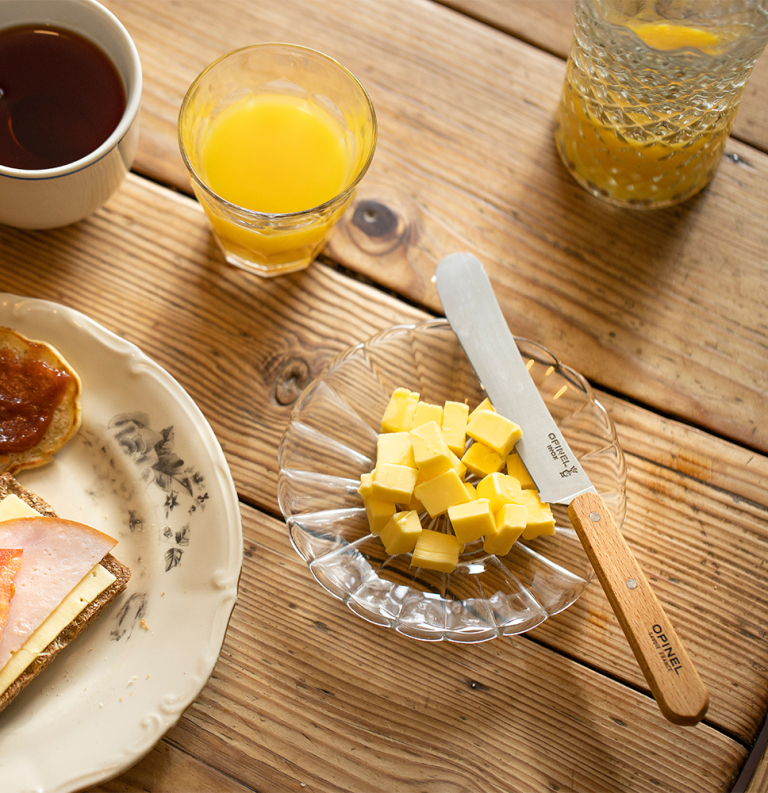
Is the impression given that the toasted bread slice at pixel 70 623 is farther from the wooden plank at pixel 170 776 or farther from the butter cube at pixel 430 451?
the butter cube at pixel 430 451

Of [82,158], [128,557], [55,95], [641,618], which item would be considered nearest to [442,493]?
[641,618]

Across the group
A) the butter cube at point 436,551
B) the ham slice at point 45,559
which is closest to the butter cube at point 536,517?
the butter cube at point 436,551

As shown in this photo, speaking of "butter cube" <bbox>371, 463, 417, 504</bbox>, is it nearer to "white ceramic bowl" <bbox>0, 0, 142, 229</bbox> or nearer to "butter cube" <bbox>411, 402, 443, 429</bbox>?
"butter cube" <bbox>411, 402, 443, 429</bbox>

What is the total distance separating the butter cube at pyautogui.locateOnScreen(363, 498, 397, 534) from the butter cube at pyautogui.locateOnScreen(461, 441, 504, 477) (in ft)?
0.44

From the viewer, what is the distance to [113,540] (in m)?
0.98

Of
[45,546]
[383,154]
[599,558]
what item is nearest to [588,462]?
[599,558]

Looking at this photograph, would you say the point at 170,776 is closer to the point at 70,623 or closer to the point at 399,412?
the point at 70,623

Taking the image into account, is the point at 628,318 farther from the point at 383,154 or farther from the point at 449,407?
the point at 383,154

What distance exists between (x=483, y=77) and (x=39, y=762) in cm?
131

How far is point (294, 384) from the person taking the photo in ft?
3.72

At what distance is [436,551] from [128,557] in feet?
1.53

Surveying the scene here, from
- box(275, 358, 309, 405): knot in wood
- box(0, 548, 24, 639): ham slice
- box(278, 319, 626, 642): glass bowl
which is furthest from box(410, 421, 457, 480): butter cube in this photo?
box(0, 548, 24, 639): ham slice

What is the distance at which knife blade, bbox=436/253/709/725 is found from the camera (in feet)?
2.94

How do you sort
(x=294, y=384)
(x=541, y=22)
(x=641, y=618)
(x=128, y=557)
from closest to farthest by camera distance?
(x=641, y=618), (x=128, y=557), (x=294, y=384), (x=541, y=22)
